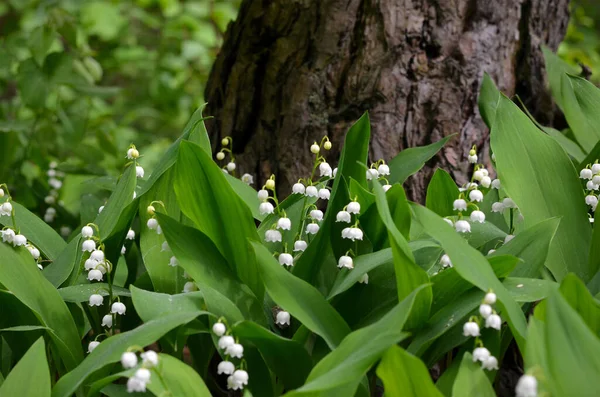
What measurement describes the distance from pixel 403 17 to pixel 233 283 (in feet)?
3.99

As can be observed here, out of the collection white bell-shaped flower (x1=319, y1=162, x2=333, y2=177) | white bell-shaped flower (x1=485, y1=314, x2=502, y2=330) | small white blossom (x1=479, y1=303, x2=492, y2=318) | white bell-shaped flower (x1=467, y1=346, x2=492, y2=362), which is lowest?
white bell-shaped flower (x1=467, y1=346, x2=492, y2=362)

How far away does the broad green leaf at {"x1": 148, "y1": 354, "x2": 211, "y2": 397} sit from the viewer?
53.2 inches

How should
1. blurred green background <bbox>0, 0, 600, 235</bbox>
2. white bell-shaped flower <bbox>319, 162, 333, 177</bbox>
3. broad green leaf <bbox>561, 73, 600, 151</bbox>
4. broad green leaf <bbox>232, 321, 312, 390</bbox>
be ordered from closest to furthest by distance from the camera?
broad green leaf <bbox>232, 321, 312, 390</bbox>
white bell-shaped flower <bbox>319, 162, 333, 177</bbox>
broad green leaf <bbox>561, 73, 600, 151</bbox>
blurred green background <bbox>0, 0, 600, 235</bbox>

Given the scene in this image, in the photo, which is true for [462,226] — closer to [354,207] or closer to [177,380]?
[354,207]

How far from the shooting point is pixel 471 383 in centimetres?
132

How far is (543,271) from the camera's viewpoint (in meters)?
1.62

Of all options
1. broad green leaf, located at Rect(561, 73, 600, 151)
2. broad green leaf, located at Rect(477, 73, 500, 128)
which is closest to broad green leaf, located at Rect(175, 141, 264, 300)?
broad green leaf, located at Rect(477, 73, 500, 128)

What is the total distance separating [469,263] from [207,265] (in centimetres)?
58

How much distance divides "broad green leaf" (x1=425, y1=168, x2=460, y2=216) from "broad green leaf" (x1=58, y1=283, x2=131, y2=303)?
2.56ft

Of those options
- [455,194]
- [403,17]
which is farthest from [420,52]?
[455,194]

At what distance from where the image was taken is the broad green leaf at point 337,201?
168 centimetres

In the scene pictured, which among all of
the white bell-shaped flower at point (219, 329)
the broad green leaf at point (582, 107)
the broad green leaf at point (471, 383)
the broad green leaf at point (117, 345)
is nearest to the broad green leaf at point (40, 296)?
the broad green leaf at point (117, 345)

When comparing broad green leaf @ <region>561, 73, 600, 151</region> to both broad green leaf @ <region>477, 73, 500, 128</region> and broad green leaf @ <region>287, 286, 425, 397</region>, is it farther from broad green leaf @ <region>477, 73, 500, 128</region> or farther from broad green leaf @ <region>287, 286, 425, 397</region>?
broad green leaf @ <region>287, 286, 425, 397</region>

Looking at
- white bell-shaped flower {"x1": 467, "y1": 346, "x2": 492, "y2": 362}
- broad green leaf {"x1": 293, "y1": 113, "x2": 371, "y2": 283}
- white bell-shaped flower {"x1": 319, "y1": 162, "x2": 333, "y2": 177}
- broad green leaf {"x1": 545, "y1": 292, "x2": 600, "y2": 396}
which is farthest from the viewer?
white bell-shaped flower {"x1": 319, "y1": 162, "x2": 333, "y2": 177}
